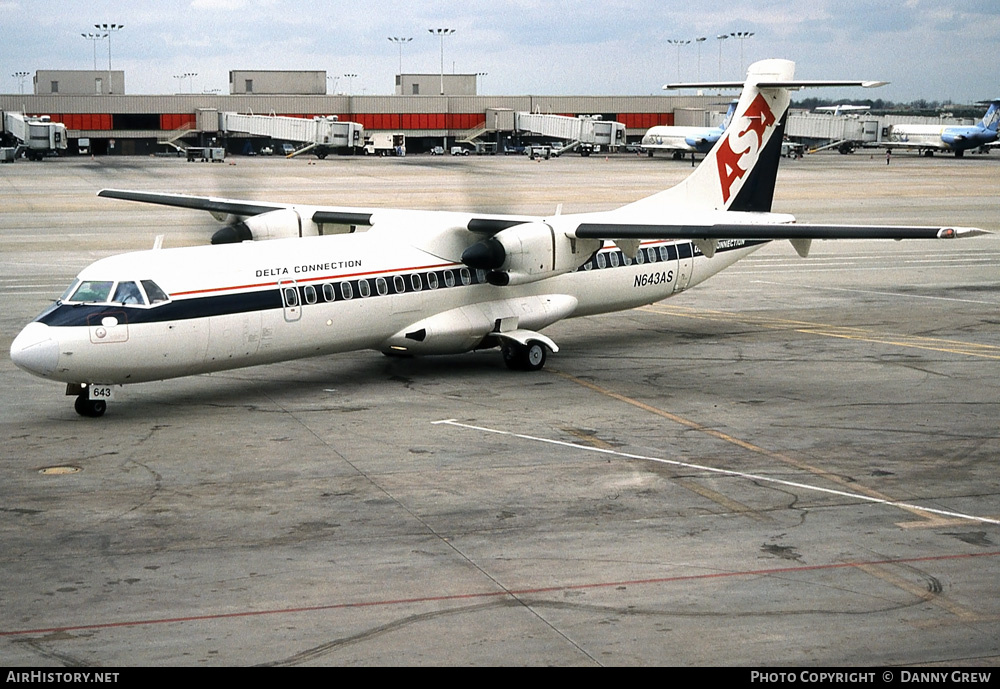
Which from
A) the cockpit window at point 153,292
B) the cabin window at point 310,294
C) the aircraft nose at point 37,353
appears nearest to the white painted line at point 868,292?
the cabin window at point 310,294

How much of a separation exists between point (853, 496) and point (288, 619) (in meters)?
8.38

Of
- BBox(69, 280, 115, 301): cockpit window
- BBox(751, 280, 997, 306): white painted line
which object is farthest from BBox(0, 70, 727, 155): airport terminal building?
BBox(69, 280, 115, 301): cockpit window

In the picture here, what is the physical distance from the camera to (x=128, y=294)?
66.8ft

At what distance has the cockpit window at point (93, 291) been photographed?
2033 centimetres

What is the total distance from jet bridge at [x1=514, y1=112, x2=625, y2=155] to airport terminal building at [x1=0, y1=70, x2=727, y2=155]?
9.40m

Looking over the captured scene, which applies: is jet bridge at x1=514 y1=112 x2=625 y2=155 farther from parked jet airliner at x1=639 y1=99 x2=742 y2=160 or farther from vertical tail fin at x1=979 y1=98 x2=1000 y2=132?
vertical tail fin at x1=979 y1=98 x2=1000 y2=132

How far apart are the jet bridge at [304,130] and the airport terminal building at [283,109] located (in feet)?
17.7

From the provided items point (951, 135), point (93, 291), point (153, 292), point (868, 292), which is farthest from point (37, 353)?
point (951, 135)

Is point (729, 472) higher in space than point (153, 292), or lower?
lower

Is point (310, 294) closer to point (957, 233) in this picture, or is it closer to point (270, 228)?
point (270, 228)

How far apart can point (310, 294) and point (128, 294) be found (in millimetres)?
3517

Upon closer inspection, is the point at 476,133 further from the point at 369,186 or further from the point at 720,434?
the point at 720,434

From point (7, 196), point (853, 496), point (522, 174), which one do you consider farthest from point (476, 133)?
point (853, 496)

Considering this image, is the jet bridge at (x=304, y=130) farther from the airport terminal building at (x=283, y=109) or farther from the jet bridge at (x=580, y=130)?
the jet bridge at (x=580, y=130)
